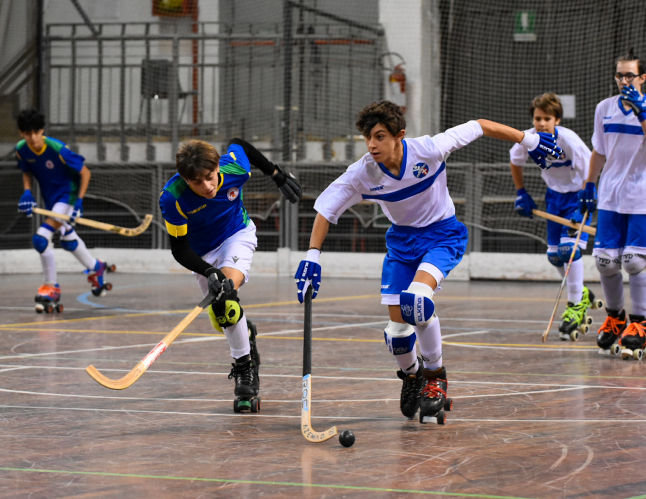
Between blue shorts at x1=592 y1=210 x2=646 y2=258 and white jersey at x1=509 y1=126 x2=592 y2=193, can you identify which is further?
white jersey at x1=509 y1=126 x2=592 y2=193

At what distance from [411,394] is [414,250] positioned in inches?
28.2

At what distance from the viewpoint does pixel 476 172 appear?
1338cm

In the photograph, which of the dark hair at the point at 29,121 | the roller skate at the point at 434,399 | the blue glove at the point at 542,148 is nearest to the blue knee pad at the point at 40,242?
the dark hair at the point at 29,121

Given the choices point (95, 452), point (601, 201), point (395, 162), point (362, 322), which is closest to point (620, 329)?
point (601, 201)

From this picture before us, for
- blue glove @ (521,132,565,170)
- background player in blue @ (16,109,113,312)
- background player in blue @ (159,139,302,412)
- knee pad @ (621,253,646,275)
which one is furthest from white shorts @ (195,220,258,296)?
background player in blue @ (16,109,113,312)

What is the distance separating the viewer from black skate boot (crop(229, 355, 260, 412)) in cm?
471

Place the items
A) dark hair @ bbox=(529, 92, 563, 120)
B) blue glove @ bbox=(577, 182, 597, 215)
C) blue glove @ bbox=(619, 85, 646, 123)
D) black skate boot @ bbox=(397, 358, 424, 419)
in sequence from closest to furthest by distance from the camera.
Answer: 1. black skate boot @ bbox=(397, 358, 424, 419)
2. blue glove @ bbox=(619, 85, 646, 123)
3. blue glove @ bbox=(577, 182, 597, 215)
4. dark hair @ bbox=(529, 92, 563, 120)

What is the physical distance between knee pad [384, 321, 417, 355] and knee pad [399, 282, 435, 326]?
21 centimetres

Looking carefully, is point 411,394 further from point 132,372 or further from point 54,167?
point 54,167

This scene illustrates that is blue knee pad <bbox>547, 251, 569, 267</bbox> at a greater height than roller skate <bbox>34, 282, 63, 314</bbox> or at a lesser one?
greater

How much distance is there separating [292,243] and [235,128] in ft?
7.09

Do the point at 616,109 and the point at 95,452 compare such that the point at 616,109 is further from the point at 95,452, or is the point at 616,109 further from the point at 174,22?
the point at 174,22

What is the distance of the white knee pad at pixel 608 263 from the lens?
6.47 m

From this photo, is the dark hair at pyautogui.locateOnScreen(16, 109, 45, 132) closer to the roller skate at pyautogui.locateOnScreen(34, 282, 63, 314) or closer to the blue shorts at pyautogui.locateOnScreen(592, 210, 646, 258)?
the roller skate at pyautogui.locateOnScreen(34, 282, 63, 314)
